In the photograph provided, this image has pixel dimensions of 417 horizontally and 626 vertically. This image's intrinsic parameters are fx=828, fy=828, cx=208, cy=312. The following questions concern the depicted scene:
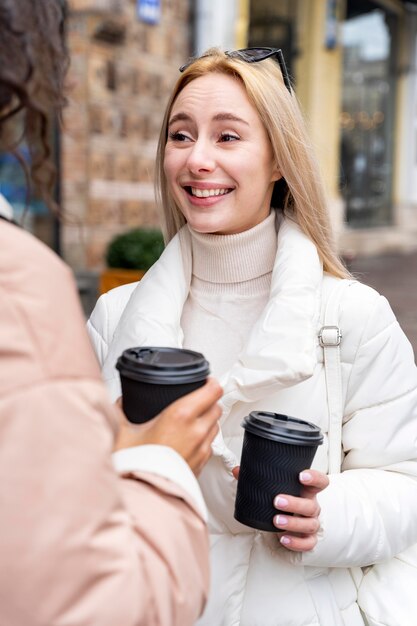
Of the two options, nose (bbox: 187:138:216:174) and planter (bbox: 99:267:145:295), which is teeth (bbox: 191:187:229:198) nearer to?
nose (bbox: 187:138:216:174)

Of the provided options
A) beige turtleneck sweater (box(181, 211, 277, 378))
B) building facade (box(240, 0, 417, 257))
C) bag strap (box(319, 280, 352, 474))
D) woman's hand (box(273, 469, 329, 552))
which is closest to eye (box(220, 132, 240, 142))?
beige turtleneck sweater (box(181, 211, 277, 378))

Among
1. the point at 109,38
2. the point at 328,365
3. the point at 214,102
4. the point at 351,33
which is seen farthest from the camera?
the point at 351,33

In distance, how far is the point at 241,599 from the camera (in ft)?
6.00

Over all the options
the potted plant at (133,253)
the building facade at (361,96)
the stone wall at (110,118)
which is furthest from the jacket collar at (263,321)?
the building facade at (361,96)

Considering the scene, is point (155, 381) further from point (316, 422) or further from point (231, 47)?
point (231, 47)

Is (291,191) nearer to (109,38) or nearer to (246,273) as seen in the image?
(246,273)

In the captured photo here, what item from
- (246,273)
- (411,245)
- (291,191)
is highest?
(291,191)

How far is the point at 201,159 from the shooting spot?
209cm

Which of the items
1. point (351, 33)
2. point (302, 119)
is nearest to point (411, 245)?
point (351, 33)

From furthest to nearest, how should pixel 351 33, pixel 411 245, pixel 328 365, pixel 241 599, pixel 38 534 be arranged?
pixel 411 245 < pixel 351 33 < pixel 328 365 < pixel 241 599 < pixel 38 534

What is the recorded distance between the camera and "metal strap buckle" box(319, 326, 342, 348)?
77.1 inches

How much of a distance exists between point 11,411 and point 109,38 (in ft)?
27.6

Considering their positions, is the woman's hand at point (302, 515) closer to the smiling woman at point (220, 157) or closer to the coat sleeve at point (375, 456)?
the coat sleeve at point (375, 456)

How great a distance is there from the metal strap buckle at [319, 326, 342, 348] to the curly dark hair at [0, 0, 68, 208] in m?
0.86
